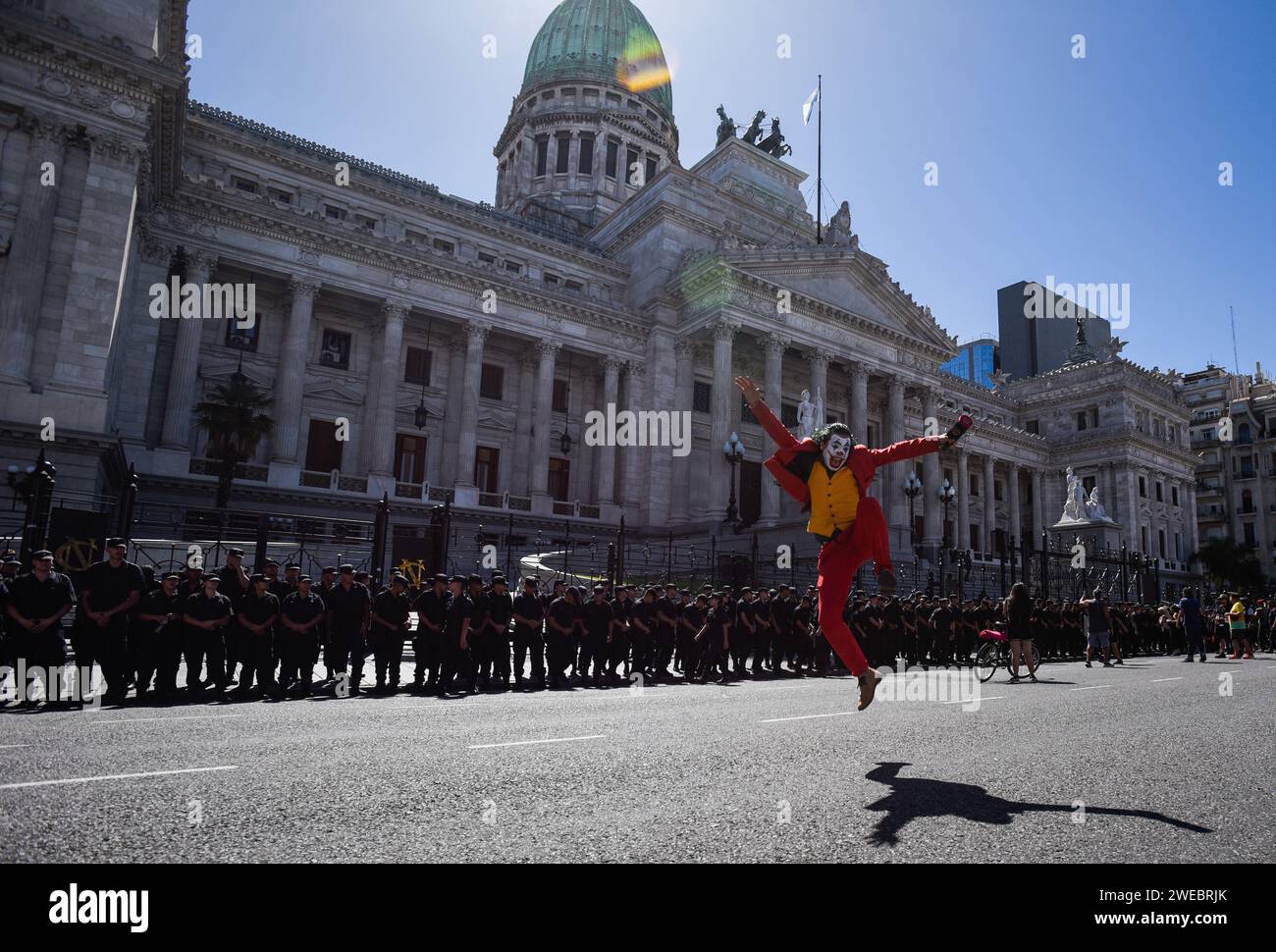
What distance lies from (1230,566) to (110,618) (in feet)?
225

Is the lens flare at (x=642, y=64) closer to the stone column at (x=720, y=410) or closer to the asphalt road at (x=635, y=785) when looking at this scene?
the stone column at (x=720, y=410)

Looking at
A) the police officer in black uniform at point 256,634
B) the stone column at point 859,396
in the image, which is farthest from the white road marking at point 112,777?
the stone column at point 859,396

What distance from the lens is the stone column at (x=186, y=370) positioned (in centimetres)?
2742

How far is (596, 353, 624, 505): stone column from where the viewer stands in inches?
1446

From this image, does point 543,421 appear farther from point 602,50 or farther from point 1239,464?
point 1239,464

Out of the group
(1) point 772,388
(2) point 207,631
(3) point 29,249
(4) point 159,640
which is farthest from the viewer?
(1) point 772,388

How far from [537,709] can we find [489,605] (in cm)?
321

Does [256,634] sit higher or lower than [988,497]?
lower

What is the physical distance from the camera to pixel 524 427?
3709 cm

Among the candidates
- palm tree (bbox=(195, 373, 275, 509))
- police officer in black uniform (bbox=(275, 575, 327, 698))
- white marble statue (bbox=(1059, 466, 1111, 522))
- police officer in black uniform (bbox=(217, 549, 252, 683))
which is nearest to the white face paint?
police officer in black uniform (bbox=(275, 575, 327, 698))

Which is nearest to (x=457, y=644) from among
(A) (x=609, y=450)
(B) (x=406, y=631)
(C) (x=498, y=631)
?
(C) (x=498, y=631)
